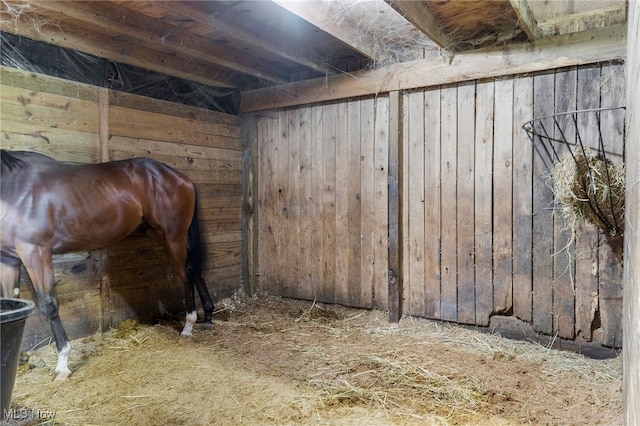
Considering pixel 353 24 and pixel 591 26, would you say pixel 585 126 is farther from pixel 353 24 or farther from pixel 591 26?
pixel 353 24

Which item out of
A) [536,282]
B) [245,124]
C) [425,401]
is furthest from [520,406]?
[245,124]

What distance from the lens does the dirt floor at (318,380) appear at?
1706 millimetres

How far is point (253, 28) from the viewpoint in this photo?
2.56 meters

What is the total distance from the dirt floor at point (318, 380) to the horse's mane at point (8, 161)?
1.10 m

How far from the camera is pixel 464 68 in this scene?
2.61m

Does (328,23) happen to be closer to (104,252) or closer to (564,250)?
(564,250)

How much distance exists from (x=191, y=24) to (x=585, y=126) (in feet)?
8.14

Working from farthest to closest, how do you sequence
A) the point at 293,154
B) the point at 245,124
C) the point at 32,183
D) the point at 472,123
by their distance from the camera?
the point at 245,124 → the point at 293,154 → the point at 472,123 → the point at 32,183

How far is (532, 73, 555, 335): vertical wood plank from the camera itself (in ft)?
7.89

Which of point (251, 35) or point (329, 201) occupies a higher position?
point (251, 35)

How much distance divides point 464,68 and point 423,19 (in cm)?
57

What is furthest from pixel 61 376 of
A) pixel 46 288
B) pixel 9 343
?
pixel 9 343

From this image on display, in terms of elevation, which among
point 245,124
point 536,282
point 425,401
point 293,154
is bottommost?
point 425,401

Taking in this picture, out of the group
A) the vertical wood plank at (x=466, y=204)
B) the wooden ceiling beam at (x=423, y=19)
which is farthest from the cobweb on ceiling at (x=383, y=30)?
the vertical wood plank at (x=466, y=204)
